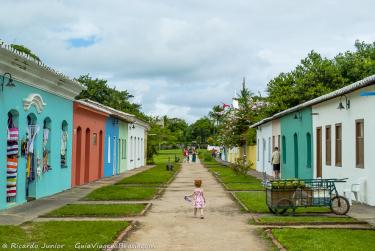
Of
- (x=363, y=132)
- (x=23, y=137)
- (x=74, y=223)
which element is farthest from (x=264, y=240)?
(x=23, y=137)

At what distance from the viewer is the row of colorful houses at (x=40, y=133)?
14.2m

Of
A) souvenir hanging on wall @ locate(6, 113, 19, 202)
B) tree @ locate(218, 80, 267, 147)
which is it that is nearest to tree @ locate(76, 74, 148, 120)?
tree @ locate(218, 80, 267, 147)

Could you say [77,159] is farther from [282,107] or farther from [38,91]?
[282,107]

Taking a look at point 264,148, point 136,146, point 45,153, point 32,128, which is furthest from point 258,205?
point 136,146

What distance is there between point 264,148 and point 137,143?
12.6m

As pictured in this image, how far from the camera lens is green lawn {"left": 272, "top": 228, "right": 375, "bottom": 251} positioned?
29.0ft

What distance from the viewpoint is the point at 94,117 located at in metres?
26.0

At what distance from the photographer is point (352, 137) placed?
657 inches

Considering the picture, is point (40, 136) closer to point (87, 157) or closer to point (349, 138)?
point (87, 157)

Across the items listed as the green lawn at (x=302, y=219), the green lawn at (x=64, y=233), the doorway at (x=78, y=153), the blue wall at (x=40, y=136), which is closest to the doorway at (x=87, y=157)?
the doorway at (x=78, y=153)

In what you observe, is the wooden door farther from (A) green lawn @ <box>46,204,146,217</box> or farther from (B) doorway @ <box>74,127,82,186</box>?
(B) doorway @ <box>74,127,82,186</box>

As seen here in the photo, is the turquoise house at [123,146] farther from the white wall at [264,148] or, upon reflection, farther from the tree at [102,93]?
the tree at [102,93]

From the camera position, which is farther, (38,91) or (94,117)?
(94,117)

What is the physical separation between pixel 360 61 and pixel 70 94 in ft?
69.5
